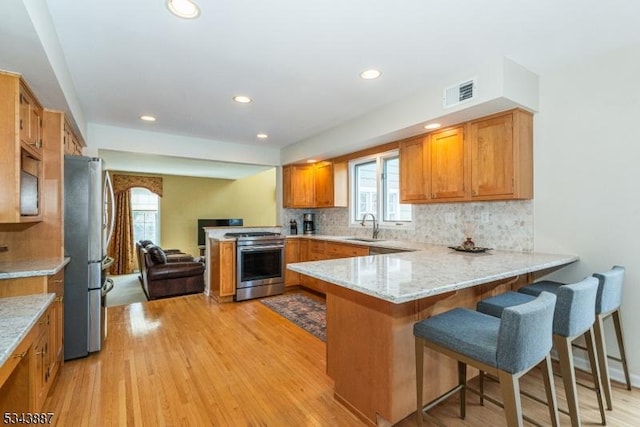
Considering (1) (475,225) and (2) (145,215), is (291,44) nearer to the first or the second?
(1) (475,225)

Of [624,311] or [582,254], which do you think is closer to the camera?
[624,311]

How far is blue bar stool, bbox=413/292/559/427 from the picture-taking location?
124 centimetres

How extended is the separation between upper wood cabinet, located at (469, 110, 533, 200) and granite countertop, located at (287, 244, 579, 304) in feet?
2.00

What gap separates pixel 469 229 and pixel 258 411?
2584 mm

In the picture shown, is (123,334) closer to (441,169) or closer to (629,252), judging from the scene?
(441,169)

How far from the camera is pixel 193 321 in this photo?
3.61m

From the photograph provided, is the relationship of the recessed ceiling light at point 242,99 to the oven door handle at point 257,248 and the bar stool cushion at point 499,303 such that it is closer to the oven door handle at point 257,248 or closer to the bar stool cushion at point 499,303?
the oven door handle at point 257,248

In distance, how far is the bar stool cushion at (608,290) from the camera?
1878 millimetres

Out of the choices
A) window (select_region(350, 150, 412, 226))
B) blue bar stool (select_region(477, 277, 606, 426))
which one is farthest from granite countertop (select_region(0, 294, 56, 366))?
window (select_region(350, 150, 412, 226))

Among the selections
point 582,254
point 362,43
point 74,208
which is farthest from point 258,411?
point 582,254

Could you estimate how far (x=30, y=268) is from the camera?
6.46 feet

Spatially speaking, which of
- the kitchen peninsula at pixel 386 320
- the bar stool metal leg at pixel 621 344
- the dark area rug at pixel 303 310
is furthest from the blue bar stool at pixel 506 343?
the dark area rug at pixel 303 310

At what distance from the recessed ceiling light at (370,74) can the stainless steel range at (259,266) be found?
2784mm

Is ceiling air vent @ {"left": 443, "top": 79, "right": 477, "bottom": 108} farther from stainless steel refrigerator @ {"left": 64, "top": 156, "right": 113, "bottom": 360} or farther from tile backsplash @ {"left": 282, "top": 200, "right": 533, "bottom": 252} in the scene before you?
stainless steel refrigerator @ {"left": 64, "top": 156, "right": 113, "bottom": 360}
